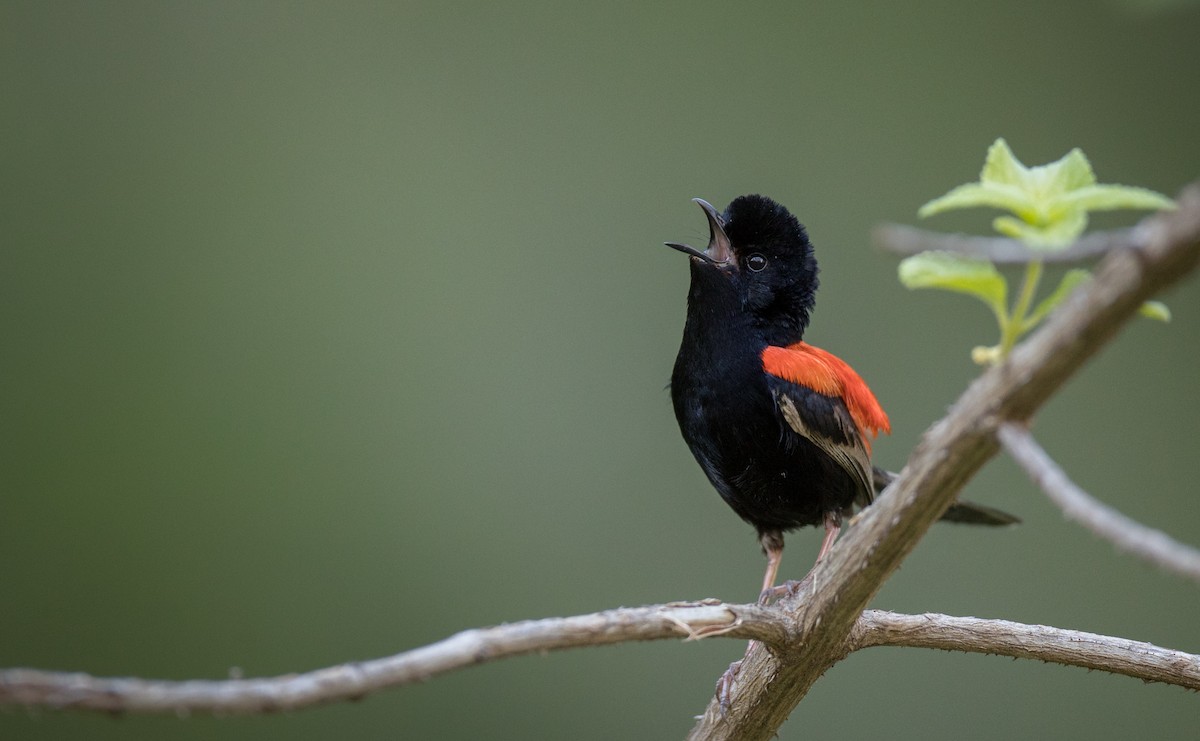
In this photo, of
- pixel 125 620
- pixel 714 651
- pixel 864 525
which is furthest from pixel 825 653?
pixel 125 620

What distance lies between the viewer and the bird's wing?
2270 mm

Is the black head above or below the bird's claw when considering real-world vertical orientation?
above

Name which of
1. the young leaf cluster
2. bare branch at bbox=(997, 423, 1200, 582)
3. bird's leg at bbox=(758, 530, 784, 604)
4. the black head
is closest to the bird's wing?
the black head

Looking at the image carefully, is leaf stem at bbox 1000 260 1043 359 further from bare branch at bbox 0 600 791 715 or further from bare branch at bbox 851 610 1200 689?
bare branch at bbox 851 610 1200 689

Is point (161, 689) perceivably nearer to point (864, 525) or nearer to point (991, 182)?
point (864, 525)

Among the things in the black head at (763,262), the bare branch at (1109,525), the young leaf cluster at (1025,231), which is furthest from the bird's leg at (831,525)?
the bare branch at (1109,525)

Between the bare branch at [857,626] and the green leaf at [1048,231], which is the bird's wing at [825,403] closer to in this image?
the bare branch at [857,626]

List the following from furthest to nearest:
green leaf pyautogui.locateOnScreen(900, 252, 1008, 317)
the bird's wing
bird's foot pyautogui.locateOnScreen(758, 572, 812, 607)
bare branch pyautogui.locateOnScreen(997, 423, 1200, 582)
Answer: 1. the bird's wing
2. bird's foot pyautogui.locateOnScreen(758, 572, 812, 607)
3. green leaf pyautogui.locateOnScreen(900, 252, 1008, 317)
4. bare branch pyautogui.locateOnScreen(997, 423, 1200, 582)

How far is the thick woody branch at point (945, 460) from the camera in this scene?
1.02 metres

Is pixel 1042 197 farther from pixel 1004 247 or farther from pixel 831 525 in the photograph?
pixel 831 525

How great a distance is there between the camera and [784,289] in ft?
8.16

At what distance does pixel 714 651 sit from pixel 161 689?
338 centimetres

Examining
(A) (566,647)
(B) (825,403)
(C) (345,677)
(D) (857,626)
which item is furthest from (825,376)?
(C) (345,677)

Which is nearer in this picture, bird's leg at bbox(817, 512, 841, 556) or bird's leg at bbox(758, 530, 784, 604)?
bird's leg at bbox(817, 512, 841, 556)
